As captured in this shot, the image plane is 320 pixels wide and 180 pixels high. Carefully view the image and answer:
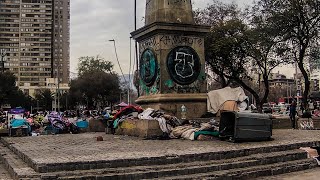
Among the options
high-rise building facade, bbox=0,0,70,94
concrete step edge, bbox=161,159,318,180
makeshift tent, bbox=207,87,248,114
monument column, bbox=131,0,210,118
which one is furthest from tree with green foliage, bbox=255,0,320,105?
high-rise building facade, bbox=0,0,70,94

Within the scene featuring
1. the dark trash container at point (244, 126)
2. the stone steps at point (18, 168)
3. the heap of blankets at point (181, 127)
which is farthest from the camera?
the heap of blankets at point (181, 127)

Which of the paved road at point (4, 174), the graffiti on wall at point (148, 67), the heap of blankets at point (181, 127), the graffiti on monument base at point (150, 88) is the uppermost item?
the graffiti on wall at point (148, 67)

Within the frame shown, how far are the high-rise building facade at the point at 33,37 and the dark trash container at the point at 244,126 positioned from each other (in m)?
111

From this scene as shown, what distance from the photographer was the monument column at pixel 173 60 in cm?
1527

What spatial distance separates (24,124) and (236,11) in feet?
62.2

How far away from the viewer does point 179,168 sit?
8625 millimetres

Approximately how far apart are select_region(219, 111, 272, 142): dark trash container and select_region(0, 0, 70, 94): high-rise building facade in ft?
364

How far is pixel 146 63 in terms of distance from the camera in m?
16.2

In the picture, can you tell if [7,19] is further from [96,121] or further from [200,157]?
[200,157]

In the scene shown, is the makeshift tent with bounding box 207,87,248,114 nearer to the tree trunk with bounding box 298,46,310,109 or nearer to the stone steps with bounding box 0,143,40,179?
the stone steps with bounding box 0,143,40,179

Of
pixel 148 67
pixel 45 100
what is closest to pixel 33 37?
pixel 45 100

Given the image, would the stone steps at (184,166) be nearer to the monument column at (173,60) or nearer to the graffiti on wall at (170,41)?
the monument column at (173,60)

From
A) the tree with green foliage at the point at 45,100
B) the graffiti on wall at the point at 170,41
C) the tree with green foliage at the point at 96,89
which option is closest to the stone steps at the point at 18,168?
the graffiti on wall at the point at 170,41

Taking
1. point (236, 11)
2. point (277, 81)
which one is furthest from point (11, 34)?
point (236, 11)
